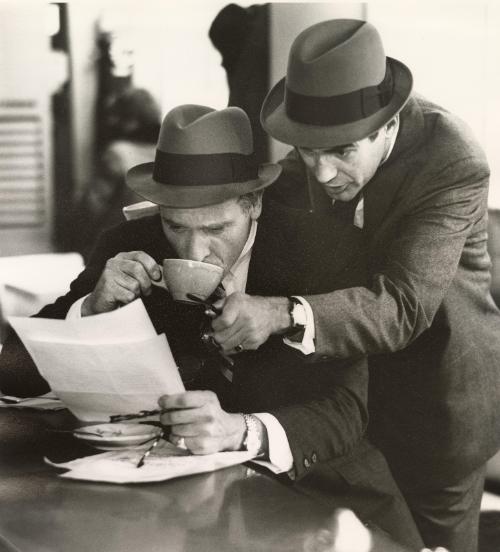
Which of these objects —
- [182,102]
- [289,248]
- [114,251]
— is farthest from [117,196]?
[289,248]

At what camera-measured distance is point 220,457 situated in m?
1.02

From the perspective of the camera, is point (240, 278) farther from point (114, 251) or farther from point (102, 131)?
point (102, 131)

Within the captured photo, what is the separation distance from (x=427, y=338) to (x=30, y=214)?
732 millimetres

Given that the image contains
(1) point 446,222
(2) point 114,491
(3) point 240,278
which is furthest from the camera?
(3) point 240,278

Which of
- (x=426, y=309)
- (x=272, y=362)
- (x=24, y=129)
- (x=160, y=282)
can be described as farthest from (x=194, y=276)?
(x=24, y=129)

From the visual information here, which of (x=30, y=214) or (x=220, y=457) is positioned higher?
(x=30, y=214)

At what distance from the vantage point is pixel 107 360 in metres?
1.06

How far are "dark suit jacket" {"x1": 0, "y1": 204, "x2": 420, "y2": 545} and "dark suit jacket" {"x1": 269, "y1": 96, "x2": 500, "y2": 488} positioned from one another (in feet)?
0.14

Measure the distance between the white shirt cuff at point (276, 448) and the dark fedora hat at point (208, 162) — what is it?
1.21ft

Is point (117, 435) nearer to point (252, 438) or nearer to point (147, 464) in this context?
point (147, 464)

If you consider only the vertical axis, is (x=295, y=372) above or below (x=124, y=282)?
below

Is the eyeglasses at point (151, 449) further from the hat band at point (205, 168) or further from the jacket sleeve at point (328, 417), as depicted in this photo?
the hat band at point (205, 168)

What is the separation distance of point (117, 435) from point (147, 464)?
8 centimetres

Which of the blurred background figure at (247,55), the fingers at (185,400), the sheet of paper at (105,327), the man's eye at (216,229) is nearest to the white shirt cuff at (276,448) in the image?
the fingers at (185,400)
